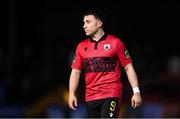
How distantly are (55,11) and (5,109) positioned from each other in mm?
4982

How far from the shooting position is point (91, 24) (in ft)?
26.3

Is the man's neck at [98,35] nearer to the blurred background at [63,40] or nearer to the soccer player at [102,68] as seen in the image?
the soccer player at [102,68]

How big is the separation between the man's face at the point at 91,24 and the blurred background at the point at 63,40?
23.5ft

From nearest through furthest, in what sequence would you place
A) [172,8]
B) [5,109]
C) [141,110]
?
[141,110], [5,109], [172,8]

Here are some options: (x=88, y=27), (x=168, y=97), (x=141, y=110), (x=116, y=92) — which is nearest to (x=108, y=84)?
(x=116, y=92)

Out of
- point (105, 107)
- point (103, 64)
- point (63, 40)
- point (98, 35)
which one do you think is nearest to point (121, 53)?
point (103, 64)

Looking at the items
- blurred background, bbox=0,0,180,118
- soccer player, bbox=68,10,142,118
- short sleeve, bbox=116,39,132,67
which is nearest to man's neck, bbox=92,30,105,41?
soccer player, bbox=68,10,142,118

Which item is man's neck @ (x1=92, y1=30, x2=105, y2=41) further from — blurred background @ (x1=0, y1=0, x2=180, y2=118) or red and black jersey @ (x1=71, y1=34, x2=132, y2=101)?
blurred background @ (x1=0, y1=0, x2=180, y2=118)

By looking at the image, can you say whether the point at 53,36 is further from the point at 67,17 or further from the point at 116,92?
the point at 116,92

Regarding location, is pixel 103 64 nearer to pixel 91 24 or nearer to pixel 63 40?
pixel 91 24

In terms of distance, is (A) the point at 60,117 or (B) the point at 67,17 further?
(B) the point at 67,17

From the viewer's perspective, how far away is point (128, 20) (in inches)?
739

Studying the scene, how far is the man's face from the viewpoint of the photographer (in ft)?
26.3

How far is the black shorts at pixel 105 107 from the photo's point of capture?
7879 mm
